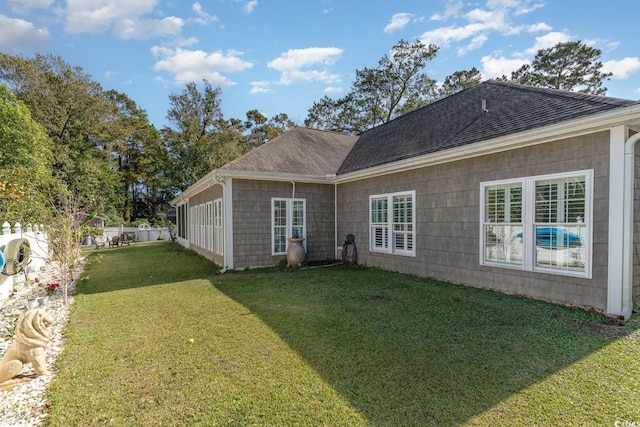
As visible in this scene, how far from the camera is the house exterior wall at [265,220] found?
8.91 metres

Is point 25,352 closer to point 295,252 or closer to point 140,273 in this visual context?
point 140,273

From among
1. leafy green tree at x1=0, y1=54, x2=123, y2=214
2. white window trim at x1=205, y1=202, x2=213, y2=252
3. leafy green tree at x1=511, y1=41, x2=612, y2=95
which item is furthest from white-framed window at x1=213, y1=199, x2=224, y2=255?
leafy green tree at x1=511, y1=41, x2=612, y2=95

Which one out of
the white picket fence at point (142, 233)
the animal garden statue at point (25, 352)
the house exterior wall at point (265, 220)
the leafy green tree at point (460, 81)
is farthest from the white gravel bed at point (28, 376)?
the leafy green tree at point (460, 81)

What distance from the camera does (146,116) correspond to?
33.1 metres

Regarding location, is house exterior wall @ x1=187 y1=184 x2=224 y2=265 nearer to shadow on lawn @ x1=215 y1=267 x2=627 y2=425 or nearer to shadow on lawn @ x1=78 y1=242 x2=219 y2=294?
shadow on lawn @ x1=78 y1=242 x2=219 y2=294

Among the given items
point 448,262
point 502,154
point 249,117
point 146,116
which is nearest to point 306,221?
point 448,262

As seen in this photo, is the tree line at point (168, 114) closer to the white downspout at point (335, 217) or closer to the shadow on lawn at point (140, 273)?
the shadow on lawn at point (140, 273)

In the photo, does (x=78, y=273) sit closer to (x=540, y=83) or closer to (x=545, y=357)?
(x=545, y=357)

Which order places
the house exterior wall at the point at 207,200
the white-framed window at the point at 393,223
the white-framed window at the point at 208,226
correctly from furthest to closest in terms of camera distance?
the white-framed window at the point at 208,226, the house exterior wall at the point at 207,200, the white-framed window at the point at 393,223

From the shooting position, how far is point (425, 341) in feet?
12.5

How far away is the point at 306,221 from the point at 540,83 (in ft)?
74.5

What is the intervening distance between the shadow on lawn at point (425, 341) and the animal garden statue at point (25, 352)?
8.28 feet

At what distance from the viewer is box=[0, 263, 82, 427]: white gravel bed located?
254 centimetres

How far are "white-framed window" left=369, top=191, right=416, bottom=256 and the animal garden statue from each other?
22.8 ft
